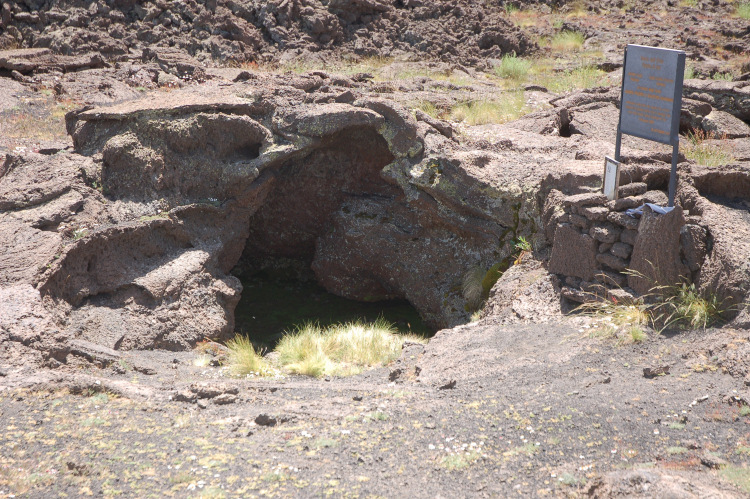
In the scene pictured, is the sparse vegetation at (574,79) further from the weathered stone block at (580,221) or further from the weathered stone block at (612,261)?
the weathered stone block at (612,261)

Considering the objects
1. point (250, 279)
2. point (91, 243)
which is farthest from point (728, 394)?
point (250, 279)

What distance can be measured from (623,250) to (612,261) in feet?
0.51

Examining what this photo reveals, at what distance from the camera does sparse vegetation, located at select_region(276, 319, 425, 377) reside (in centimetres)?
592

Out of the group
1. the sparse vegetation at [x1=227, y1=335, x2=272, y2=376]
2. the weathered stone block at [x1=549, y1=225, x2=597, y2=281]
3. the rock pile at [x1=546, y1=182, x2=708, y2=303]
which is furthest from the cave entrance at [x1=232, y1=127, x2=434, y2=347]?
the rock pile at [x1=546, y1=182, x2=708, y2=303]

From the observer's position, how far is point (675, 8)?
58.0 feet

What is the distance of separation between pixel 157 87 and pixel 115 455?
28.8 feet

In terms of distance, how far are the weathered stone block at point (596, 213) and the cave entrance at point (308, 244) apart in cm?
347

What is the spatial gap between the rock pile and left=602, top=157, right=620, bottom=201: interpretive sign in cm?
8

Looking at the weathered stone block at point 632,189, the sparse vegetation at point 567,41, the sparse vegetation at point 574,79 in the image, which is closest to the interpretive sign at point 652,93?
the weathered stone block at point 632,189

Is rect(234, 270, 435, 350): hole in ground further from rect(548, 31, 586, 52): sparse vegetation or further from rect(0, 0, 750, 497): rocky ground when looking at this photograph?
rect(548, 31, 586, 52): sparse vegetation

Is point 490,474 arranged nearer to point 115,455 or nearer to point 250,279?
point 115,455

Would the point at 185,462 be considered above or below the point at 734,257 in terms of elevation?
below

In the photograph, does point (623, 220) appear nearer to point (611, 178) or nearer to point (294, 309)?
point (611, 178)

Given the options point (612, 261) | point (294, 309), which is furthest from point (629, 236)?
point (294, 309)
